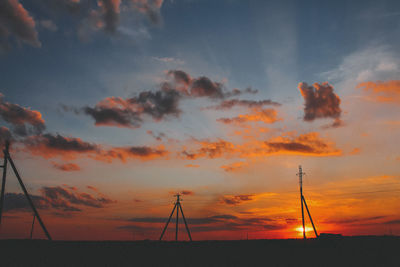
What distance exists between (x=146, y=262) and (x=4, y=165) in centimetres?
1458

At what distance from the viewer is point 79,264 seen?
23531 mm

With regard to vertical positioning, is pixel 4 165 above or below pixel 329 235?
above

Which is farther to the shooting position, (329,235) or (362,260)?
(329,235)

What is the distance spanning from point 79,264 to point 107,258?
325cm

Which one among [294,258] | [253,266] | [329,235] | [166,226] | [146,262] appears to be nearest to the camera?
[253,266]

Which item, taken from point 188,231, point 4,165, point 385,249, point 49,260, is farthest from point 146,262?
point 188,231

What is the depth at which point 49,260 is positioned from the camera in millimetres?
24891

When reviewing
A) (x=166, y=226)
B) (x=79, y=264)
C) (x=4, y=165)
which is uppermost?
(x=4, y=165)

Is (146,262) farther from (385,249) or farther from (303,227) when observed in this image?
(303,227)

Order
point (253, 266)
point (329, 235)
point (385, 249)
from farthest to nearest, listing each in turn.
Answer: point (329, 235) → point (385, 249) → point (253, 266)

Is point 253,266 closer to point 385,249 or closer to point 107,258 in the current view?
point 107,258

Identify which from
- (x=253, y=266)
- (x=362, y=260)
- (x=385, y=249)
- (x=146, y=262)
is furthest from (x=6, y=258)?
(x=385, y=249)

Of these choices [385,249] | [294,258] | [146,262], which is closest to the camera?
[146,262]

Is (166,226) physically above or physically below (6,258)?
above
